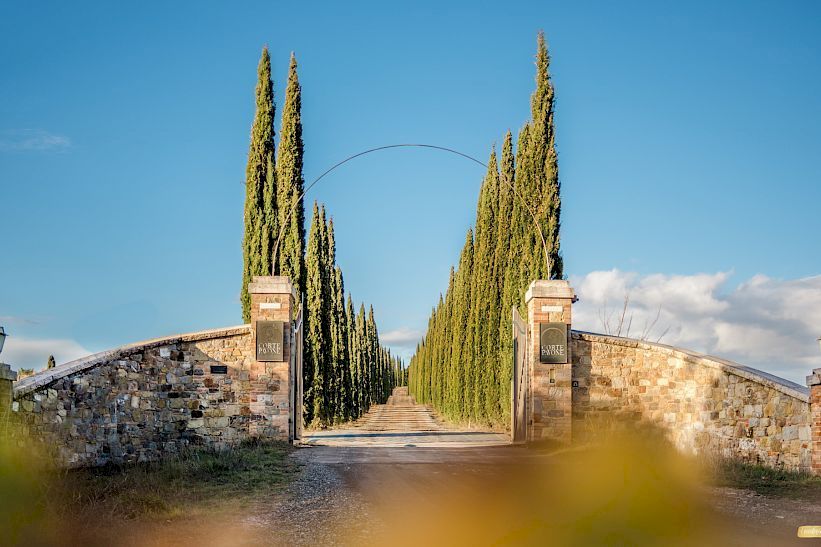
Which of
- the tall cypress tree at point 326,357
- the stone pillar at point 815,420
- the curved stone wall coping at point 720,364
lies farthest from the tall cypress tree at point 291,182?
the stone pillar at point 815,420

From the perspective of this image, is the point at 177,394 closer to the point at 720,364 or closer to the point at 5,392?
the point at 5,392

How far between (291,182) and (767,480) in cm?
1301

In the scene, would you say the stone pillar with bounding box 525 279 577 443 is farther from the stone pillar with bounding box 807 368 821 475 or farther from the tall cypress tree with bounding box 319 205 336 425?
the tall cypress tree with bounding box 319 205 336 425

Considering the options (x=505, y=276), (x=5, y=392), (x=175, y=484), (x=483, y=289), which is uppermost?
(x=505, y=276)

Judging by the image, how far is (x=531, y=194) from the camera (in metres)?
17.3

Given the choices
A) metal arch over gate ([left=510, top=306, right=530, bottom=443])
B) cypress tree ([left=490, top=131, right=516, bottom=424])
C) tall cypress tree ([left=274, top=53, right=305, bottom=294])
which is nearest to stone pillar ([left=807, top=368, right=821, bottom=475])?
metal arch over gate ([left=510, top=306, right=530, bottom=443])

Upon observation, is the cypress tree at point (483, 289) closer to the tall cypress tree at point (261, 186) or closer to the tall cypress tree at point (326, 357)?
the tall cypress tree at point (326, 357)

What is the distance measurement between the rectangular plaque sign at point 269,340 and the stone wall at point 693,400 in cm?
525

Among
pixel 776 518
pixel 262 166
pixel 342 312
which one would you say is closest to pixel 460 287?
pixel 342 312

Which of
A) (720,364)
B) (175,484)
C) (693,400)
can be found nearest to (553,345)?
(693,400)

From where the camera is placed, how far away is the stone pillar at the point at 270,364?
42.9 ft

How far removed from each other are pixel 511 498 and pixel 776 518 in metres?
2.45

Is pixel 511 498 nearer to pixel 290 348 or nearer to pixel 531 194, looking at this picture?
pixel 290 348

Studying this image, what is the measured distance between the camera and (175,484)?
8.65 m
